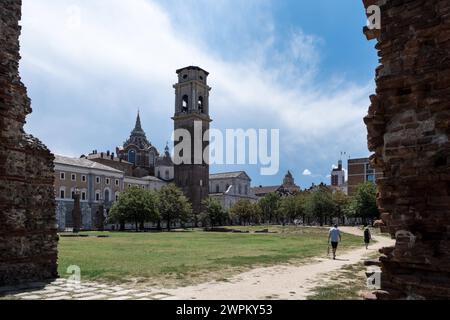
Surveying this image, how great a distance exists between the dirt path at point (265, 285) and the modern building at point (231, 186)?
325 ft

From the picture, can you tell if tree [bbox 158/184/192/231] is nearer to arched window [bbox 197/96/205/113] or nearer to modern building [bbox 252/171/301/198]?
arched window [bbox 197/96/205/113]

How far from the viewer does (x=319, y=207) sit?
7350 cm

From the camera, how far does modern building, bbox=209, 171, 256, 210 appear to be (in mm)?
114188

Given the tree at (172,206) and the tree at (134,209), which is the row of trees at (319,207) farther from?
the tree at (134,209)

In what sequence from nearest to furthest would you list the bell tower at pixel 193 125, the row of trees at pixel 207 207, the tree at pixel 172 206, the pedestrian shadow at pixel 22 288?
the pedestrian shadow at pixel 22 288
the row of trees at pixel 207 207
the tree at pixel 172 206
the bell tower at pixel 193 125

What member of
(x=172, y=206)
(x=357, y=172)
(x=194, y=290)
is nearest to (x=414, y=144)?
(x=194, y=290)

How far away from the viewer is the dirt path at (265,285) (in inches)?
373

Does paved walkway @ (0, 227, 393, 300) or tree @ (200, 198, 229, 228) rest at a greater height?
paved walkway @ (0, 227, 393, 300)

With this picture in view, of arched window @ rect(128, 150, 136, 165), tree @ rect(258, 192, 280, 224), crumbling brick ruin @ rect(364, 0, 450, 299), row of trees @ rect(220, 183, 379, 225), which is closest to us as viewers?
crumbling brick ruin @ rect(364, 0, 450, 299)

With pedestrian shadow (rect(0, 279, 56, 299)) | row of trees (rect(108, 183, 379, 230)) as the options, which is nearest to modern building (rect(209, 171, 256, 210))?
row of trees (rect(108, 183, 379, 230))

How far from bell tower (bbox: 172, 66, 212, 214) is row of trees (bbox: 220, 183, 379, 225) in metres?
10.1

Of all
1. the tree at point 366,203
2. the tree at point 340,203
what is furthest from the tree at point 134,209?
the tree at point 340,203

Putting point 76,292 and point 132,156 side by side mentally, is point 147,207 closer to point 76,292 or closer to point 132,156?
point 76,292

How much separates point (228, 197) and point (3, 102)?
337 feet
